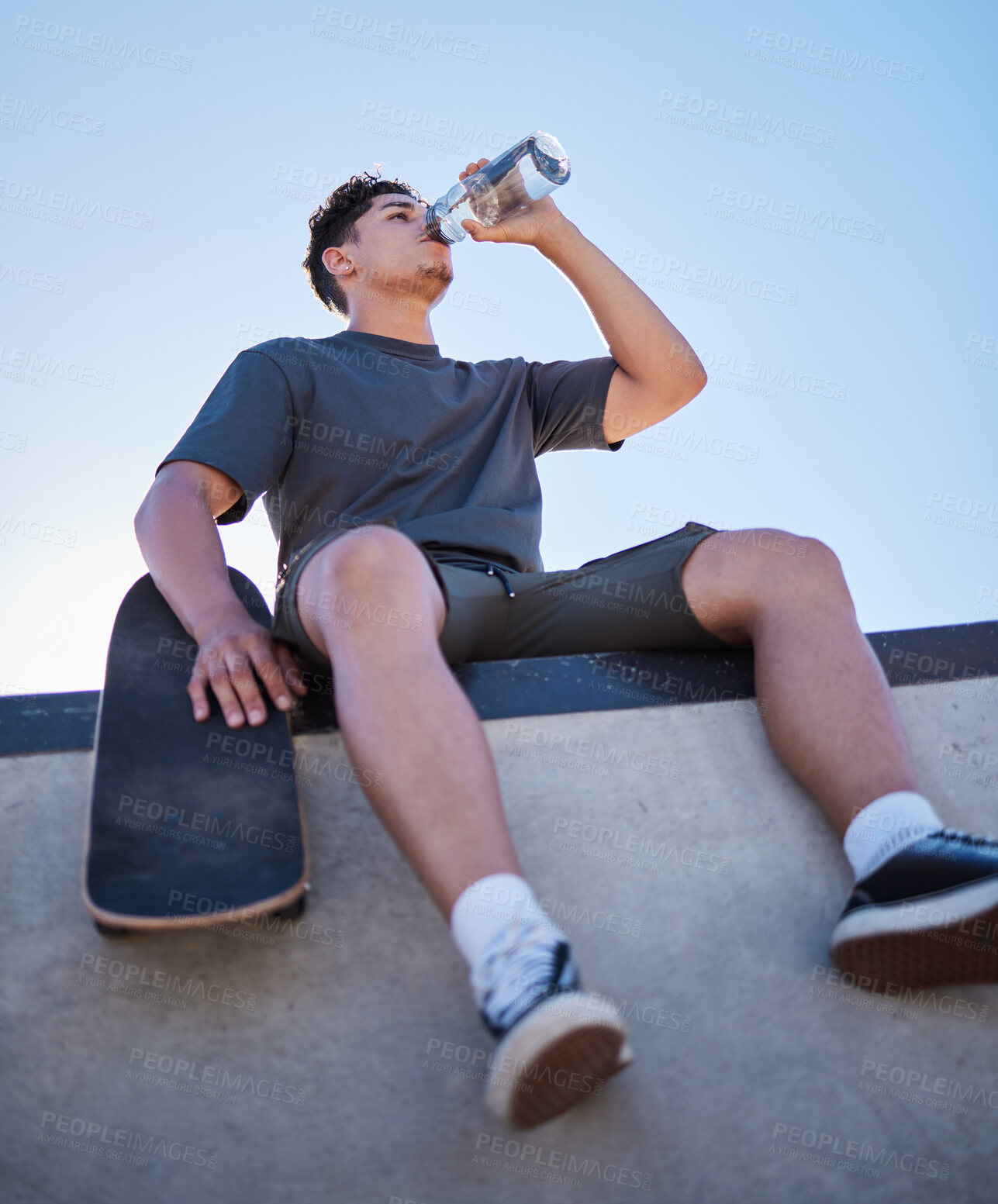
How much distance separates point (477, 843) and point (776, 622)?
0.55 meters

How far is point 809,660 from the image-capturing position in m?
1.17

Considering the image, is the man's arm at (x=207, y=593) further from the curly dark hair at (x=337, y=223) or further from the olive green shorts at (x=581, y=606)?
the curly dark hair at (x=337, y=223)

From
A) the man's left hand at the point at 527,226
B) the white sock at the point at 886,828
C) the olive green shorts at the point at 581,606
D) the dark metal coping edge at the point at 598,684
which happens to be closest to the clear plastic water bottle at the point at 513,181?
the man's left hand at the point at 527,226

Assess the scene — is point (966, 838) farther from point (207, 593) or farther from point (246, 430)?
point (246, 430)

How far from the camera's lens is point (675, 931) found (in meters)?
1.09

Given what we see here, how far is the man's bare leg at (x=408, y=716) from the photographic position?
0.89m

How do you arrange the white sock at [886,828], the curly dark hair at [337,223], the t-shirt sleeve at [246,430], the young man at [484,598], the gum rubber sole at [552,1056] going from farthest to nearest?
the curly dark hair at [337,223] < the t-shirt sleeve at [246,430] < the white sock at [886,828] < the young man at [484,598] < the gum rubber sole at [552,1056]

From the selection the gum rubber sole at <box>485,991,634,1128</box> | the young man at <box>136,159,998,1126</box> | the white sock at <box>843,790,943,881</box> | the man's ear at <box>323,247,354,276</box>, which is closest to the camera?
the gum rubber sole at <box>485,991,634,1128</box>

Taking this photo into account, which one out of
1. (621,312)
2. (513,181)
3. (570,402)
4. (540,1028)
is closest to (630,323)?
(621,312)

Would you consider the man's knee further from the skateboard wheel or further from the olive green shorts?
the skateboard wheel

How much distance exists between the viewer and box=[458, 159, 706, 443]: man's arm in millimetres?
1668

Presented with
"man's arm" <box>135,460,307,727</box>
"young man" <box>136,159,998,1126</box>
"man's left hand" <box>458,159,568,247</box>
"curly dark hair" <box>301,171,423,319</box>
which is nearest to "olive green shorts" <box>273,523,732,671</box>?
"young man" <box>136,159,998,1126</box>

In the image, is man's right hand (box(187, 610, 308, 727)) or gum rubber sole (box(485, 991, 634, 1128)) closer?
gum rubber sole (box(485, 991, 634, 1128))

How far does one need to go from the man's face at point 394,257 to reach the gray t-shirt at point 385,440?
0.20m
